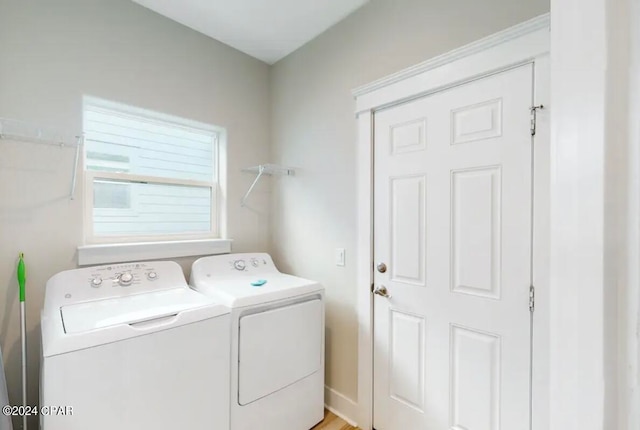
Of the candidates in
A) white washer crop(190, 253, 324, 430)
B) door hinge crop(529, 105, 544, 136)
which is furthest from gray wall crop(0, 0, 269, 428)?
door hinge crop(529, 105, 544, 136)

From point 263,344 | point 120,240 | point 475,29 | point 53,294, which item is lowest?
point 263,344

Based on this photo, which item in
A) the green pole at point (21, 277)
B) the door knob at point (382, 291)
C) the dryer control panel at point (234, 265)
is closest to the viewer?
the green pole at point (21, 277)

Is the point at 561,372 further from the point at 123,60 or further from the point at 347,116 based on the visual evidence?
the point at 123,60

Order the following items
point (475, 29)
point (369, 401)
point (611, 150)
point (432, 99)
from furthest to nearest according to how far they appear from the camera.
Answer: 1. point (369, 401)
2. point (432, 99)
3. point (475, 29)
4. point (611, 150)

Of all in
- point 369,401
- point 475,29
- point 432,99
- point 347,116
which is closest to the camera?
point 475,29

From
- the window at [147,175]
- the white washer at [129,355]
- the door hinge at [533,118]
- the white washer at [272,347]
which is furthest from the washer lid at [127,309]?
the door hinge at [533,118]

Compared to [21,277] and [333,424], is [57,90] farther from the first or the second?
[333,424]

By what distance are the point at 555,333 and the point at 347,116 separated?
72.9 inches

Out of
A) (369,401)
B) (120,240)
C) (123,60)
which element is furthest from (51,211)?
(369,401)

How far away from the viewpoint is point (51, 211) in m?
1.61

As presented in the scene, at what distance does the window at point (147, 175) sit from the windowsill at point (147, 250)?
4.7 inches

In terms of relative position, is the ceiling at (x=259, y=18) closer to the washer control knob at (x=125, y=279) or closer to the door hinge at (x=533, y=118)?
the door hinge at (x=533, y=118)

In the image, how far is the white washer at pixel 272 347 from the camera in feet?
5.05

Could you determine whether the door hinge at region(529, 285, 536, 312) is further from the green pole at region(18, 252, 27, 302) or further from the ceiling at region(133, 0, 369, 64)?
the green pole at region(18, 252, 27, 302)
